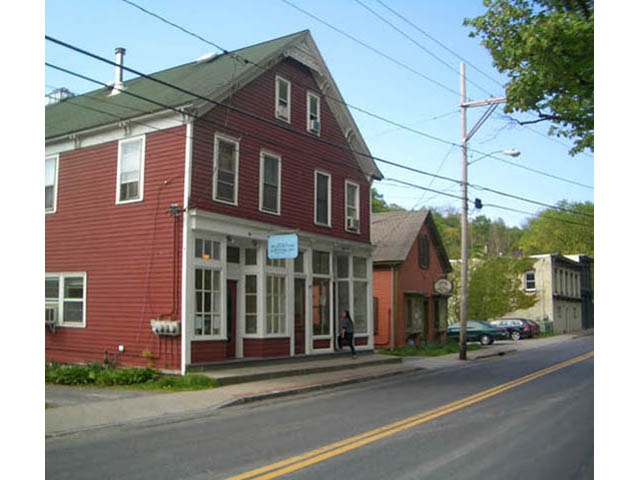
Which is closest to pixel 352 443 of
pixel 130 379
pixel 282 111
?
pixel 130 379

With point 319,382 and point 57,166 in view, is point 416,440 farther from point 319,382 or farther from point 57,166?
point 57,166

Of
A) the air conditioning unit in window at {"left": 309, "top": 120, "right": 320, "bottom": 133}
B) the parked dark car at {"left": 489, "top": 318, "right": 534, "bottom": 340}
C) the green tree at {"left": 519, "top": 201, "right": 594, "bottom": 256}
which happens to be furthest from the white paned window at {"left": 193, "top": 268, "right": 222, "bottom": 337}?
the green tree at {"left": 519, "top": 201, "right": 594, "bottom": 256}

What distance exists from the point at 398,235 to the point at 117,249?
1666 centimetres

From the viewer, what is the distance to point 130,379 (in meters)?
15.2

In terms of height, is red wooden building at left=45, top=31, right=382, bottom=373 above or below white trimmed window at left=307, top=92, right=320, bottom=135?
below

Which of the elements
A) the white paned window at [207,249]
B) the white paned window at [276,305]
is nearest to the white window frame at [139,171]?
the white paned window at [207,249]

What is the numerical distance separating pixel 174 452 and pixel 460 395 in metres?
7.35

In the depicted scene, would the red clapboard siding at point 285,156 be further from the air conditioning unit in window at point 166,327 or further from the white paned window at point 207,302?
the air conditioning unit in window at point 166,327

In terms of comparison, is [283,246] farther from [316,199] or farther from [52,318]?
[52,318]

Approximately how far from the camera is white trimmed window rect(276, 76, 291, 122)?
19.8 m

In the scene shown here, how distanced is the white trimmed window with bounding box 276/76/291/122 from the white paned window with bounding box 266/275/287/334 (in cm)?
501

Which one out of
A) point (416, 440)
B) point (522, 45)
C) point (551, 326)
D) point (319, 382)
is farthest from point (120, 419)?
point (551, 326)

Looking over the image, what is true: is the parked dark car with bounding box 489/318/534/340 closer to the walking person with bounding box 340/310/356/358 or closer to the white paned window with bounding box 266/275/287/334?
the walking person with bounding box 340/310/356/358

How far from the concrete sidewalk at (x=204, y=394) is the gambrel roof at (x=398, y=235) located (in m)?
8.89
